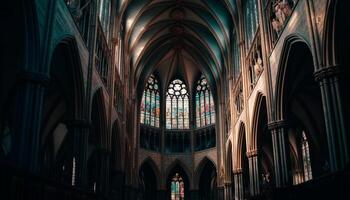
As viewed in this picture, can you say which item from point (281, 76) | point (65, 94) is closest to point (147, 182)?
point (65, 94)

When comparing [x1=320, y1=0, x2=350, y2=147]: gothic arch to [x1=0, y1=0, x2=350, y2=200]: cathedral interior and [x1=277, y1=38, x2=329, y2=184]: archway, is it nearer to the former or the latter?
[x1=0, y1=0, x2=350, y2=200]: cathedral interior

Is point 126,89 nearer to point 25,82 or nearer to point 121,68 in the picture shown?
point 121,68

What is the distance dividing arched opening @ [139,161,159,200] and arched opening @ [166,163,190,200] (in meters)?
1.82

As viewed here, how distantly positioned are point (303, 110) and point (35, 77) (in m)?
20.3

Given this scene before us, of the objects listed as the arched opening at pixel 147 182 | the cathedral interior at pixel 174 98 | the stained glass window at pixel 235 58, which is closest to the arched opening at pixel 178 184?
the cathedral interior at pixel 174 98

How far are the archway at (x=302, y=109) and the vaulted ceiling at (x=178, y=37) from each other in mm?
8503

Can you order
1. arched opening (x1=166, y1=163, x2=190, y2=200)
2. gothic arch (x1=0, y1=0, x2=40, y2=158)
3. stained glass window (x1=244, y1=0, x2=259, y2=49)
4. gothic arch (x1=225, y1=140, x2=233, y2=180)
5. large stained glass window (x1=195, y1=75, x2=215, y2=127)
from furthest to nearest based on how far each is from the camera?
1. large stained glass window (x1=195, y1=75, x2=215, y2=127)
2. arched opening (x1=166, y1=163, x2=190, y2=200)
3. gothic arch (x1=225, y1=140, x2=233, y2=180)
4. stained glass window (x1=244, y1=0, x2=259, y2=49)
5. gothic arch (x1=0, y1=0, x2=40, y2=158)

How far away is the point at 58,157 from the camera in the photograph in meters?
29.5

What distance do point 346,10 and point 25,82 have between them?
1191 centimetres

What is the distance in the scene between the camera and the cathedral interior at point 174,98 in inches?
473

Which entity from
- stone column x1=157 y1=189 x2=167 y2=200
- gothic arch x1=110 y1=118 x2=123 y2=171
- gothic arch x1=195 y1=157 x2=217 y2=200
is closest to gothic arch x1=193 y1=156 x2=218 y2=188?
gothic arch x1=195 y1=157 x2=217 y2=200

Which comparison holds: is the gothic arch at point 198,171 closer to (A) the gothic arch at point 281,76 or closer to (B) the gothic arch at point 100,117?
(B) the gothic arch at point 100,117

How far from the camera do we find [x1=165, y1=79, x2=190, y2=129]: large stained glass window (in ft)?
149

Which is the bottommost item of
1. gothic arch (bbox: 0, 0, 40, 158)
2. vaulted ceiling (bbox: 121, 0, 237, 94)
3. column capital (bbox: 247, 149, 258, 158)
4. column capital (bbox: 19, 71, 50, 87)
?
column capital (bbox: 247, 149, 258, 158)
